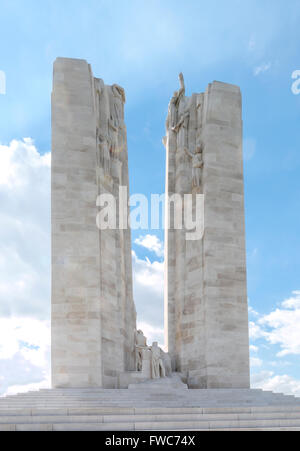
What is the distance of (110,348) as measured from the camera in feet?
57.4

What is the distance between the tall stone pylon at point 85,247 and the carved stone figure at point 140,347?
0.26 m

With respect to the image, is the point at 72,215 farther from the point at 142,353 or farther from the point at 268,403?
the point at 268,403

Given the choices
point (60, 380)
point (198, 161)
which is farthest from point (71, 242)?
point (198, 161)

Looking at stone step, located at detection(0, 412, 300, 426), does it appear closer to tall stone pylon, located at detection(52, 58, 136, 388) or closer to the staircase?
the staircase

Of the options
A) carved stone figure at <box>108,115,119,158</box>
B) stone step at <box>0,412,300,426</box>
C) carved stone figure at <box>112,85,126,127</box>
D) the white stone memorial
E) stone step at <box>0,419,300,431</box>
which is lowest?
stone step at <box>0,419,300,431</box>

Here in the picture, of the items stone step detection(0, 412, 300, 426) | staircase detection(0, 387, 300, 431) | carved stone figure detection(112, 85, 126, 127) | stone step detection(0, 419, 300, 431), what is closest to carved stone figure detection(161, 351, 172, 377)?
staircase detection(0, 387, 300, 431)

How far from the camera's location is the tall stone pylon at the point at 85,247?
55.3ft

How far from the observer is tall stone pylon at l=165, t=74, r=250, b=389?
714 inches

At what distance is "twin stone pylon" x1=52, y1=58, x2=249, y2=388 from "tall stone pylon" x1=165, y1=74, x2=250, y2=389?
0.03 metres

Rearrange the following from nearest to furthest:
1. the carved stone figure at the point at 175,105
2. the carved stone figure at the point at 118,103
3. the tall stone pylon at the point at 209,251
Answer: the tall stone pylon at the point at 209,251
the carved stone figure at the point at 118,103
the carved stone figure at the point at 175,105

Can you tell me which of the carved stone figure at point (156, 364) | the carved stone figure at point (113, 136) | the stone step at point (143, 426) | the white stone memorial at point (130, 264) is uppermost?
the carved stone figure at point (113, 136)

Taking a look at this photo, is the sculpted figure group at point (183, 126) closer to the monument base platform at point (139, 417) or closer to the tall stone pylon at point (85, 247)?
the tall stone pylon at point (85, 247)

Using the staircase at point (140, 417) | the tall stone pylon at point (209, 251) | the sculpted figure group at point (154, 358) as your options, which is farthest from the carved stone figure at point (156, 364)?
the staircase at point (140, 417)

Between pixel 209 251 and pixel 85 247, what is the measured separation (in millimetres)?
4006
